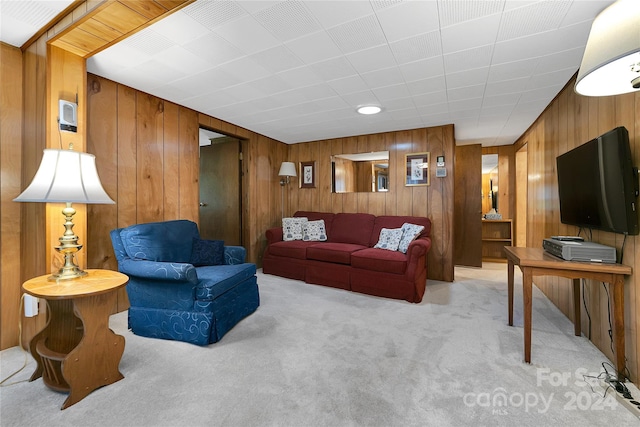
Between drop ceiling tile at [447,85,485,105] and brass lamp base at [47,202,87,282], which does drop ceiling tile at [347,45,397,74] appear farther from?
brass lamp base at [47,202,87,282]

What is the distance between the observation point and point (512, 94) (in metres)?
2.97

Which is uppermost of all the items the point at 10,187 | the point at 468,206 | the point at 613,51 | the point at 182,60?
the point at 182,60

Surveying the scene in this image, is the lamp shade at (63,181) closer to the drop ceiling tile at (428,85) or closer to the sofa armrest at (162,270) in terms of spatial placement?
the sofa armrest at (162,270)

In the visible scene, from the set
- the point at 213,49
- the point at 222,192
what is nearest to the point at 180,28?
the point at 213,49

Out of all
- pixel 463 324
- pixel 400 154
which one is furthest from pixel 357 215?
pixel 463 324

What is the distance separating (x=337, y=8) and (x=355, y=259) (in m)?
2.62

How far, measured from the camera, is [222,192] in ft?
16.0

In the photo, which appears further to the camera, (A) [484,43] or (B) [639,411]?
(A) [484,43]

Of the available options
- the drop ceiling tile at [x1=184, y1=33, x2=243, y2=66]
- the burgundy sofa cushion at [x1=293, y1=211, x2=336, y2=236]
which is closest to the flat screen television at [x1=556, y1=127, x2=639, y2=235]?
the drop ceiling tile at [x1=184, y1=33, x2=243, y2=66]

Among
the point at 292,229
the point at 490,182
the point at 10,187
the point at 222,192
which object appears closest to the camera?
the point at 10,187

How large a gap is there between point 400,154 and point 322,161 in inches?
56.5

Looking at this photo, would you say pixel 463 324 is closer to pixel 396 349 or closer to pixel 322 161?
pixel 396 349

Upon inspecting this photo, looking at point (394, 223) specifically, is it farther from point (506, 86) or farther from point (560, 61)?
point (560, 61)

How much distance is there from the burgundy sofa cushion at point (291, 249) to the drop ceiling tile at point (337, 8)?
9.36 feet
